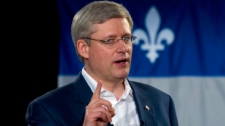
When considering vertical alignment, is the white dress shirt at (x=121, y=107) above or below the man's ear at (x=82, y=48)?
below

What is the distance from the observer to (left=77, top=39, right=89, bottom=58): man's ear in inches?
102

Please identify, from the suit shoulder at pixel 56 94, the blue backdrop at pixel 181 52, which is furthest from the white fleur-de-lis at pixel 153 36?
the suit shoulder at pixel 56 94

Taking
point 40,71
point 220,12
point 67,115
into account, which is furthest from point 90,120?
point 220,12

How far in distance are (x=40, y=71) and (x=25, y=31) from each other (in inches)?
12.0

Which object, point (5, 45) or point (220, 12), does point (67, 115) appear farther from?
point (220, 12)

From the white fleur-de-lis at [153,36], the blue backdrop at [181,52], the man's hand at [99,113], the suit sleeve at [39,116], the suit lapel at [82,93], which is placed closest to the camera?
the man's hand at [99,113]

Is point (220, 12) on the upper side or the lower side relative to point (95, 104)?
upper

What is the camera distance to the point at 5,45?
3.71 meters

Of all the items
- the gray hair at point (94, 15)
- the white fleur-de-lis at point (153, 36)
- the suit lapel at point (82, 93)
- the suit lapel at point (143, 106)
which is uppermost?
the gray hair at point (94, 15)

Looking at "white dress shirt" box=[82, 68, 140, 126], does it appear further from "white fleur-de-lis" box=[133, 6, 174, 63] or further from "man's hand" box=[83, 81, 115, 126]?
"white fleur-de-lis" box=[133, 6, 174, 63]

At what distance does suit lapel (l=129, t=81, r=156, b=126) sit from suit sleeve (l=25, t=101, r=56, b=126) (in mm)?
429

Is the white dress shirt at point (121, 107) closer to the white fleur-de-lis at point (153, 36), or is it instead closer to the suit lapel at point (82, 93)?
the suit lapel at point (82, 93)

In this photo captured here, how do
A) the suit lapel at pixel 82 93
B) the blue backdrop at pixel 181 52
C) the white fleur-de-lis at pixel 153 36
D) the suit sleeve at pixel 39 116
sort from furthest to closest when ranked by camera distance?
the white fleur-de-lis at pixel 153 36 → the blue backdrop at pixel 181 52 → the suit lapel at pixel 82 93 → the suit sleeve at pixel 39 116

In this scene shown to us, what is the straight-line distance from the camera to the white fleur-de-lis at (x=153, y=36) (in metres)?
3.93
